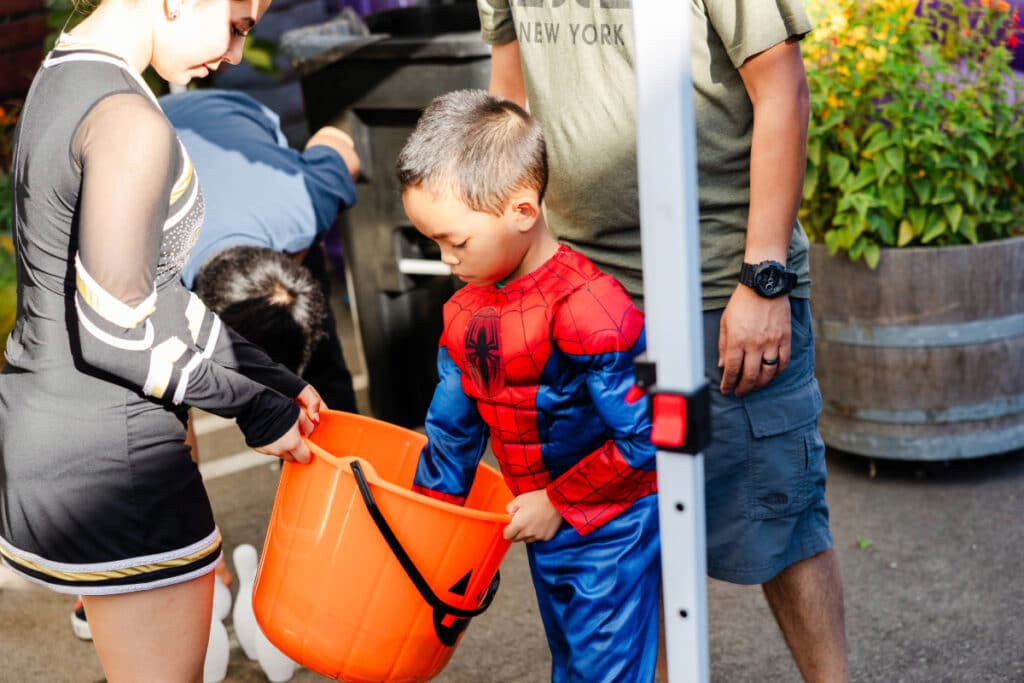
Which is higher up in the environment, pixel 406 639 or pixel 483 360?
pixel 483 360

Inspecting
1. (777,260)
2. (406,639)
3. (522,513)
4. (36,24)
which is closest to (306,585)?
(406,639)

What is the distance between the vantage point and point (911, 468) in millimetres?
3521

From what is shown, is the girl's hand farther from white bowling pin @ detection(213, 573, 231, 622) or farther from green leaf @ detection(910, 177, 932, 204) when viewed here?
green leaf @ detection(910, 177, 932, 204)

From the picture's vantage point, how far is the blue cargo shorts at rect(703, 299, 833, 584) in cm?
191

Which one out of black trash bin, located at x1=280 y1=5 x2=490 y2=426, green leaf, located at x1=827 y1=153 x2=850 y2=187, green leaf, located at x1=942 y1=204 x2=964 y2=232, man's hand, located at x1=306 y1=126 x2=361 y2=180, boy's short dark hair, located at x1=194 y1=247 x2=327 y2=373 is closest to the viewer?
boy's short dark hair, located at x1=194 y1=247 x2=327 y2=373

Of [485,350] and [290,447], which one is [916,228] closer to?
[485,350]

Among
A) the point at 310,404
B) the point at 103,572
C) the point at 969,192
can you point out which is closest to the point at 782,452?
the point at 310,404

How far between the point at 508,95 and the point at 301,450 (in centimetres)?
80

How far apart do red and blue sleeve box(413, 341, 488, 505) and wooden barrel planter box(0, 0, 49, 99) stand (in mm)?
4511

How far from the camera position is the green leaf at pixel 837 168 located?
3.26 meters

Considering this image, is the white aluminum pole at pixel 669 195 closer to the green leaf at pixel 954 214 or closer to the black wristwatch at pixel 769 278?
the black wristwatch at pixel 769 278

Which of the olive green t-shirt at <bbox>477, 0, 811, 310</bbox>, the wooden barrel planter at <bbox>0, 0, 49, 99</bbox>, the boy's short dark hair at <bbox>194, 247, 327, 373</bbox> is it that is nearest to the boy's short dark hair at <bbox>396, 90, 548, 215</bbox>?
the olive green t-shirt at <bbox>477, 0, 811, 310</bbox>

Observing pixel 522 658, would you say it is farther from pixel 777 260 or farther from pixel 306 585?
pixel 777 260

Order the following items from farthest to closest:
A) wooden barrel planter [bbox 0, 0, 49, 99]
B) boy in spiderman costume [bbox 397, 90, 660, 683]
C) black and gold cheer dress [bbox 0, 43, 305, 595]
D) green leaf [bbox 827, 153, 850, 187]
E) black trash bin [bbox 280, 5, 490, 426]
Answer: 1. wooden barrel planter [bbox 0, 0, 49, 99]
2. black trash bin [bbox 280, 5, 490, 426]
3. green leaf [bbox 827, 153, 850, 187]
4. boy in spiderman costume [bbox 397, 90, 660, 683]
5. black and gold cheer dress [bbox 0, 43, 305, 595]
